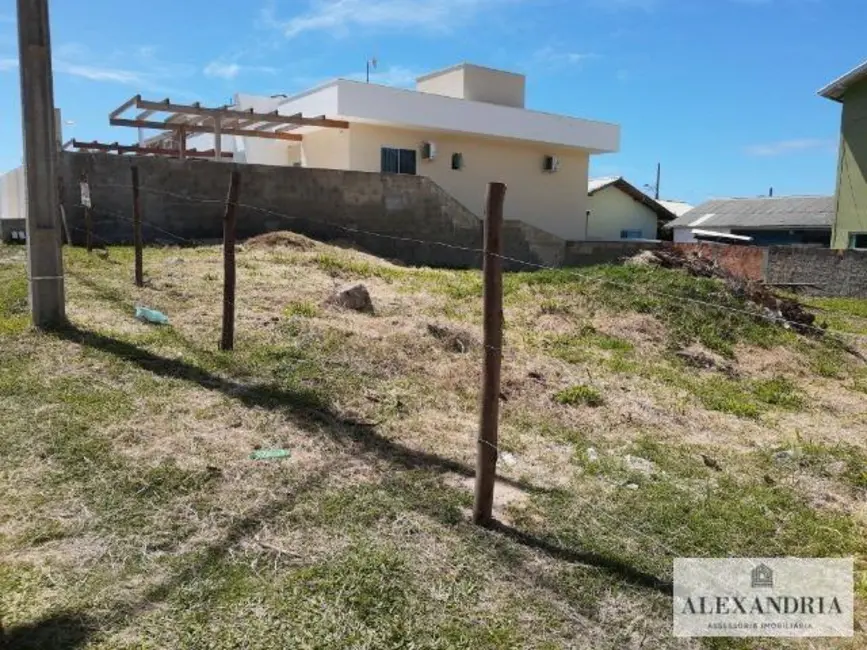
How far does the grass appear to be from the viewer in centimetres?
271

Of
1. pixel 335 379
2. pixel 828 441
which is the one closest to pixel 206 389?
pixel 335 379

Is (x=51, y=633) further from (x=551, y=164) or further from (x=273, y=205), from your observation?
(x=551, y=164)

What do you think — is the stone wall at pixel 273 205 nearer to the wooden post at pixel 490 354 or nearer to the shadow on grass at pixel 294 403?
the shadow on grass at pixel 294 403

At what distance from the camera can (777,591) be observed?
10.1 feet

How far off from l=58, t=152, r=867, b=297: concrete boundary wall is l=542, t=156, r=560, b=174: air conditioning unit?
3.86 meters

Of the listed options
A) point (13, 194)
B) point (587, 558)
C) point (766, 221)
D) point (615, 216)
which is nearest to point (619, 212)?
point (615, 216)

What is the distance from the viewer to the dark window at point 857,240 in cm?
1803

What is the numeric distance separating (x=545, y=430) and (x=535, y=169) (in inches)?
673

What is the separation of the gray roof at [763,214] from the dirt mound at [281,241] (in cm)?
2262

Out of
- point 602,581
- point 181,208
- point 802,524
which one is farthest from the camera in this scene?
point 181,208

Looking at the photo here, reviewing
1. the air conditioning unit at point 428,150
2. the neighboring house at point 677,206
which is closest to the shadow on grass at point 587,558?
the air conditioning unit at point 428,150

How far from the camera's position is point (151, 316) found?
22.2ft

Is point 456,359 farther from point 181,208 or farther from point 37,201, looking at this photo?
point 181,208

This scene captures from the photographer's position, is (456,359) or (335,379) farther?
(456,359)
